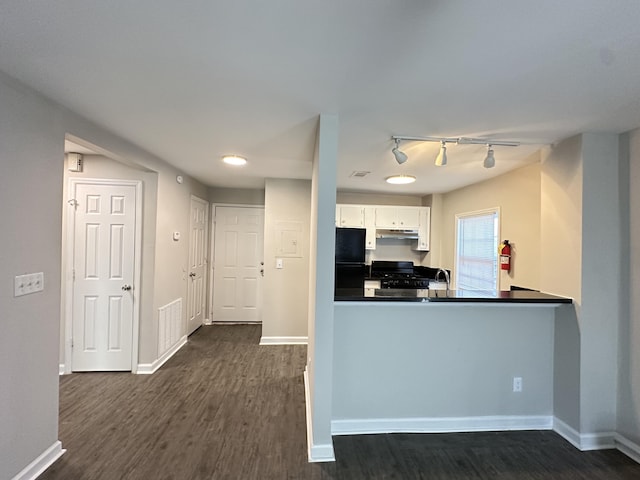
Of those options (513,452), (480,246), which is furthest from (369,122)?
(480,246)

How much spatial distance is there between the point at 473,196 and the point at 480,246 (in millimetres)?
714

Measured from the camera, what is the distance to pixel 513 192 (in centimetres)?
Result: 345

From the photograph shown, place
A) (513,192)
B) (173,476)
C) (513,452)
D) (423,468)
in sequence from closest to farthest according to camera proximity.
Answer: (173,476) → (423,468) → (513,452) → (513,192)

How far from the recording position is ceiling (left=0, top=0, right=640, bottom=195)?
1140 mm

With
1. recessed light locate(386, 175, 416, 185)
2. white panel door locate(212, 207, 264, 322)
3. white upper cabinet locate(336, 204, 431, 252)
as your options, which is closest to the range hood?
white upper cabinet locate(336, 204, 431, 252)

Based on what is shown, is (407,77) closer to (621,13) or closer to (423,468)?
(621,13)

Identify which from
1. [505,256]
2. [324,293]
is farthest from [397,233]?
[324,293]

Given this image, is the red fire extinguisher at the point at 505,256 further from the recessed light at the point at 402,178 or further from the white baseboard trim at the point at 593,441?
the white baseboard trim at the point at 593,441

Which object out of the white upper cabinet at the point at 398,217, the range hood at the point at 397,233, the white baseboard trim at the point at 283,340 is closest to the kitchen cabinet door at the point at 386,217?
the white upper cabinet at the point at 398,217

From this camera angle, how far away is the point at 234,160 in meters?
3.25

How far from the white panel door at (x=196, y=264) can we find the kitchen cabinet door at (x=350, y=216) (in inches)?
86.3

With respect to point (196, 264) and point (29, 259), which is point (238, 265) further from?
point (29, 259)

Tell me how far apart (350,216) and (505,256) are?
232 cm

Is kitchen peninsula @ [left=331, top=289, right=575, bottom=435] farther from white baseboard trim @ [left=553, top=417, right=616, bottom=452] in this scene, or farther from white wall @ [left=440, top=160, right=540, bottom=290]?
white wall @ [left=440, top=160, right=540, bottom=290]
